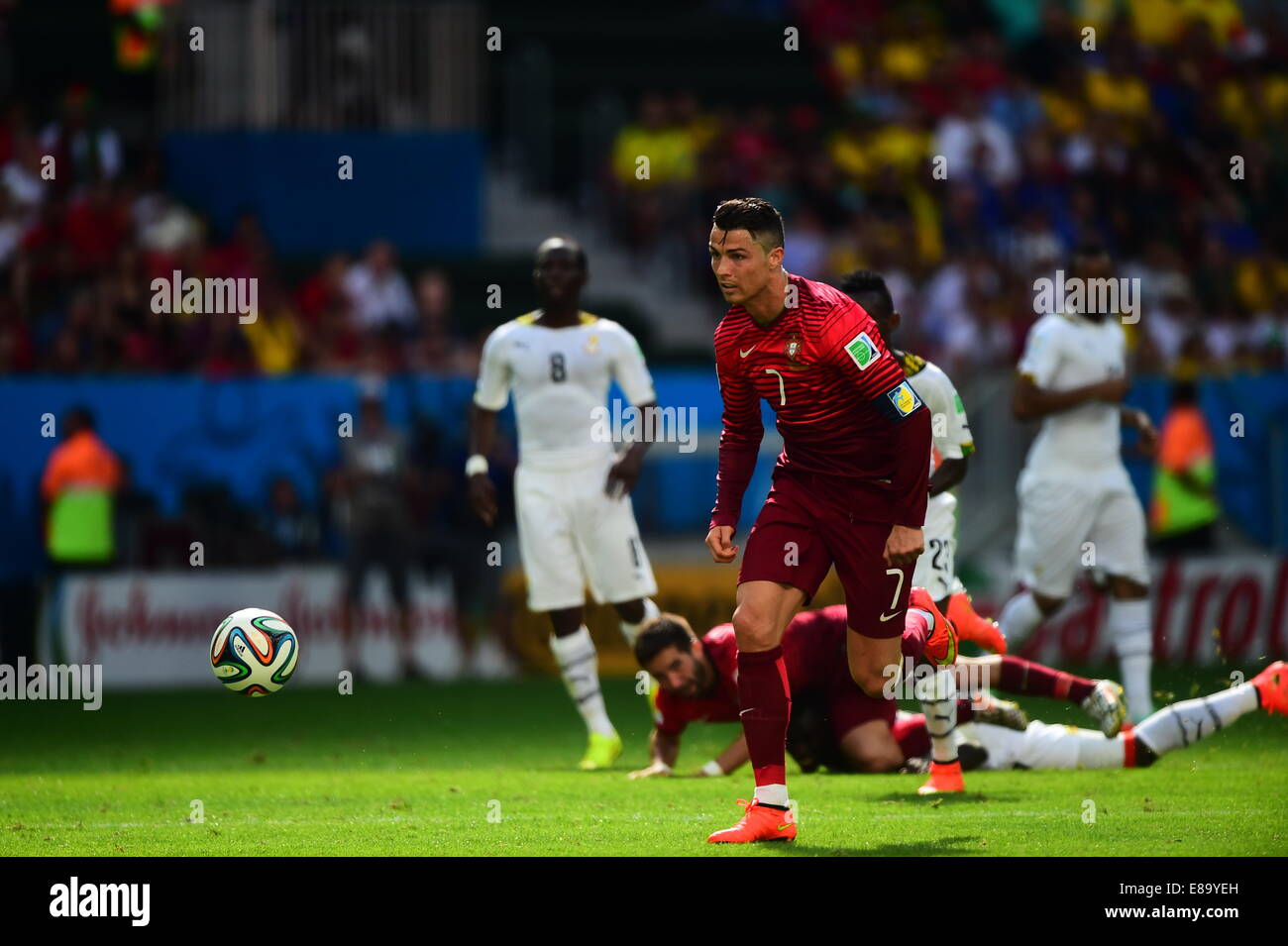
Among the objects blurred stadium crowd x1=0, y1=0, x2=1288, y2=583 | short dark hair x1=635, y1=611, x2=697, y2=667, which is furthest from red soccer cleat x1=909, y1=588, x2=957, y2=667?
blurred stadium crowd x1=0, y1=0, x2=1288, y2=583

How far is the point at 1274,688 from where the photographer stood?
924cm

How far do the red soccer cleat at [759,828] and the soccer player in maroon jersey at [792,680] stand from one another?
1982mm

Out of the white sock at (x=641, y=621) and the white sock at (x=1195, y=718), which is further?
the white sock at (x=641, y=621)

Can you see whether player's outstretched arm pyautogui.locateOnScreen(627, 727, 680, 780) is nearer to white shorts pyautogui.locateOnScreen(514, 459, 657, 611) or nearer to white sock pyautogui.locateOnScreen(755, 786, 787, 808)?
white shorts pyautogui.locateOnScreen(514, 459, 657, 611)

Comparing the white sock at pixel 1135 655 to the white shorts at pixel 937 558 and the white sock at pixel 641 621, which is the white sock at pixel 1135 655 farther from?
the white sock at pixel 641 621

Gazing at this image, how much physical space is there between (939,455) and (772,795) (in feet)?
8.25

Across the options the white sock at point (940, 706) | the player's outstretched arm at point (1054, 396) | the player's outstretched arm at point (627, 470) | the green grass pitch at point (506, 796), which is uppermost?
the player's outstretched arm at point (1054, 396)

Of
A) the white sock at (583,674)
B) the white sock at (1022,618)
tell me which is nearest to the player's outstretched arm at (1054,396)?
the white sock at (1022,618)

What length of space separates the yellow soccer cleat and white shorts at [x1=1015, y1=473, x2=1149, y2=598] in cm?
281

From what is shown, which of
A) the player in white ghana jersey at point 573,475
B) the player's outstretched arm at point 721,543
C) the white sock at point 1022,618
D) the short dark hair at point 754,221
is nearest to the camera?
the short dark hair at point 754,221

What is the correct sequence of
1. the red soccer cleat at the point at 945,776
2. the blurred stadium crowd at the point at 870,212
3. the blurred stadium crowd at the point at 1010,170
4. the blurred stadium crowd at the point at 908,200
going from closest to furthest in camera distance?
the red soccer cleat at the point at 945,776 → the blurred stadium crowd at the point at 870,212 → the blurred stadium crowd at the point at 908,200 → the blurred stadium crowd at the point at 1010,170

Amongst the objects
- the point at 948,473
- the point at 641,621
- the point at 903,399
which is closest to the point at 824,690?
the point at 948,473

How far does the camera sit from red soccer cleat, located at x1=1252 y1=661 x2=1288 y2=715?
364 inches

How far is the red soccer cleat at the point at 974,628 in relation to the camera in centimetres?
966
